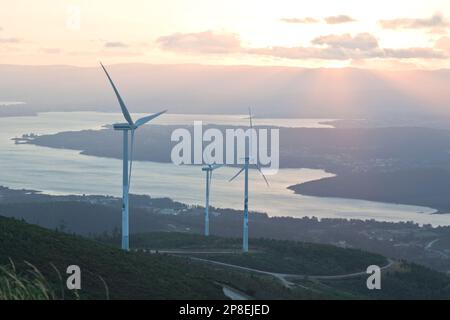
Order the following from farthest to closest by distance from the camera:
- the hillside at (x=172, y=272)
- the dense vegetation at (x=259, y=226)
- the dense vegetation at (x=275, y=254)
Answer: the dense vegetation at (x=259, y=226), the dense vegetation at (x=275, y=254), the hillside at (x=172, y=272)

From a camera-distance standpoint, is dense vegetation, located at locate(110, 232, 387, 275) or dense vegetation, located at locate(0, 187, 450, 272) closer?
dense vegetation, located at locate(110, 232, 387, 275)

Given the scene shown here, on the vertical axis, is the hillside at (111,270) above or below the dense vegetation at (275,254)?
above

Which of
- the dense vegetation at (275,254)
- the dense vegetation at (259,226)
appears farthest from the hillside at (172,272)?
the dense vegetation at (259,226)

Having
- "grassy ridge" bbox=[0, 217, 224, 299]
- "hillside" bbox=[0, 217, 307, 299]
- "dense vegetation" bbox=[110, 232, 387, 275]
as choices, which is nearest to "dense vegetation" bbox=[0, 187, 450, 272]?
"dense vegetation" bbox=[110, 232, 387, 275]

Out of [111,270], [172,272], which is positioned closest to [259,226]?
[172,272]

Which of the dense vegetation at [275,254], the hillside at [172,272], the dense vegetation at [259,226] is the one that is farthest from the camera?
the dense vegetation at [259,226]

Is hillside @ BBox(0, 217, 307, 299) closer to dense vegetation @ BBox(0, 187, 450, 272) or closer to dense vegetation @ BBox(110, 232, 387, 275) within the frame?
dense vegetation @ BBox(110, 232, 387, 275)

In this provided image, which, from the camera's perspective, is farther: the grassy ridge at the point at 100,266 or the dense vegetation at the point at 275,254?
the dense vegetation at the point at 275,254

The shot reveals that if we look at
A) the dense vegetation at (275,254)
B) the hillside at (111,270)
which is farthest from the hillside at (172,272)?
the dense vegetation at (275,254)

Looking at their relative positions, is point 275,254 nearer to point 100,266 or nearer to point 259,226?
point 100,266

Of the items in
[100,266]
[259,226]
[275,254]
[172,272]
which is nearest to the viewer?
[100,266]

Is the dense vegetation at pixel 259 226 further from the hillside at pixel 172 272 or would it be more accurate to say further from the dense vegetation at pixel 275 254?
the hillside at pixel 172 272
